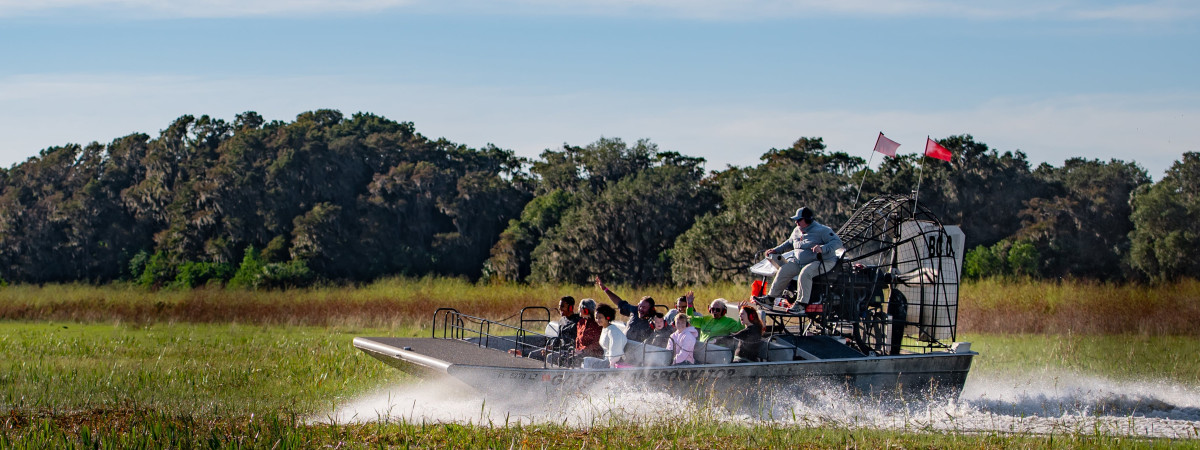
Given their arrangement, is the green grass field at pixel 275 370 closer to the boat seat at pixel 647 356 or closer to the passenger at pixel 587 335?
the boat seat at pixel 647 356

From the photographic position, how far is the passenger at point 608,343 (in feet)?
43.7

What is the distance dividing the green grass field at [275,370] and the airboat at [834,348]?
1.03m

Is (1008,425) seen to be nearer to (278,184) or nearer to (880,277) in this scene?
(880,277)

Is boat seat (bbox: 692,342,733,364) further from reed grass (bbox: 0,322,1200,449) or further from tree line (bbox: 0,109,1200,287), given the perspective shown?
tree line (bbox: 0,109,1200,287)

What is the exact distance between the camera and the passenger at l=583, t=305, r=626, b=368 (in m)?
13.3

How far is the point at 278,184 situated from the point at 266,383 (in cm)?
3712

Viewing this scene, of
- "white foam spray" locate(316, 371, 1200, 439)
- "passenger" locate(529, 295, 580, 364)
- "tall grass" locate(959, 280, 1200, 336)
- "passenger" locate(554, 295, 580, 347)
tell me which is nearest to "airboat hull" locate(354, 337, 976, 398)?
"white foam spray" locate(316, 371, 1200, 439)

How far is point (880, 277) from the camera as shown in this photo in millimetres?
15688

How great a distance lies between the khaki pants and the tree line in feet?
87.6

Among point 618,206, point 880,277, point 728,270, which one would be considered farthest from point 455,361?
point 618,206

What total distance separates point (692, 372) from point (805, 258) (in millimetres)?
2881

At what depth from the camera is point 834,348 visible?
14.8m

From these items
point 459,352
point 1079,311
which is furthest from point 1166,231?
point 459,352

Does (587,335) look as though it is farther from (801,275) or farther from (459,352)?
(801,275)
